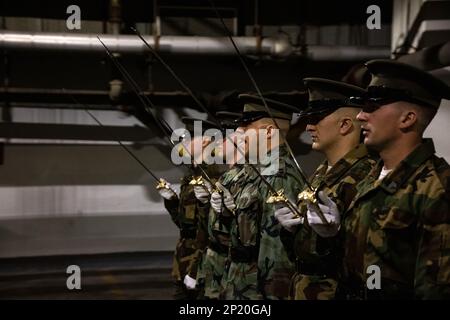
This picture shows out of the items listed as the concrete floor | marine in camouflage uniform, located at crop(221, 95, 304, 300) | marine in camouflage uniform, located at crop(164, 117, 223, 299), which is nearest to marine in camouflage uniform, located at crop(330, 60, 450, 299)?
marine in camouflage uniform, located at crop(221, 95, 304, 300)

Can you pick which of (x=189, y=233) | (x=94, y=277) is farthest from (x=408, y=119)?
(x=94, y=277)

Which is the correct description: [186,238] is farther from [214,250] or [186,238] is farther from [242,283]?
[242,283]

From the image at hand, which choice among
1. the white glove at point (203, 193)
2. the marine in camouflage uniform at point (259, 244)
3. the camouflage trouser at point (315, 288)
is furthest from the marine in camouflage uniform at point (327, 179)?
the white glove at point (203, 193)

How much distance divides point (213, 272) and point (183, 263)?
878 mm

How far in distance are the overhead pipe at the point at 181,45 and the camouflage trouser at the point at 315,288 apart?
387cm

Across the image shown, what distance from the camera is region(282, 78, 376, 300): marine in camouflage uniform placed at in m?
2.27

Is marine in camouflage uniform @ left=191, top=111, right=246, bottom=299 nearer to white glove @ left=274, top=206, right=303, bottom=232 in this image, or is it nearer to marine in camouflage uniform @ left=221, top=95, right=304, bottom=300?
marine in camouflage uniform @ left=221, top=95, right=304, bottom=300

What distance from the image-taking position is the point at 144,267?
6.62 meters

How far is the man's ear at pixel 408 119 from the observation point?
1.94 metres

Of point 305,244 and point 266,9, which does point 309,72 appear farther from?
point 305,244

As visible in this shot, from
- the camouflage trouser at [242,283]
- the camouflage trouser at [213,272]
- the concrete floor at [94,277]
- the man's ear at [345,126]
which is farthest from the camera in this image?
the concrete floor at [94,277]

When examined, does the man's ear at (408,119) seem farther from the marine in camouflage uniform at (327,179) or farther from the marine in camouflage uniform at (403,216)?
the marine in camouflage uniform at (327,179)

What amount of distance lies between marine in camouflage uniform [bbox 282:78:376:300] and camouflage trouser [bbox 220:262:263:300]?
13.4 inches

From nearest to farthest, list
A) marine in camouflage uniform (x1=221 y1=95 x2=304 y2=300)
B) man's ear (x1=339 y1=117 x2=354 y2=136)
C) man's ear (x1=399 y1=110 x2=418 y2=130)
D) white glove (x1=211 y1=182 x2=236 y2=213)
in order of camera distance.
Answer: man's ear (x1=399 y1=110 x2=418 y2=130), man's ear (x1=339 y1=117 x2=354 y2=136), marine in camouflage uniform (x1=221 y1=95 x2=304 y2=300), white glove (x1=211 y1=182 x2=236 y2=213)
